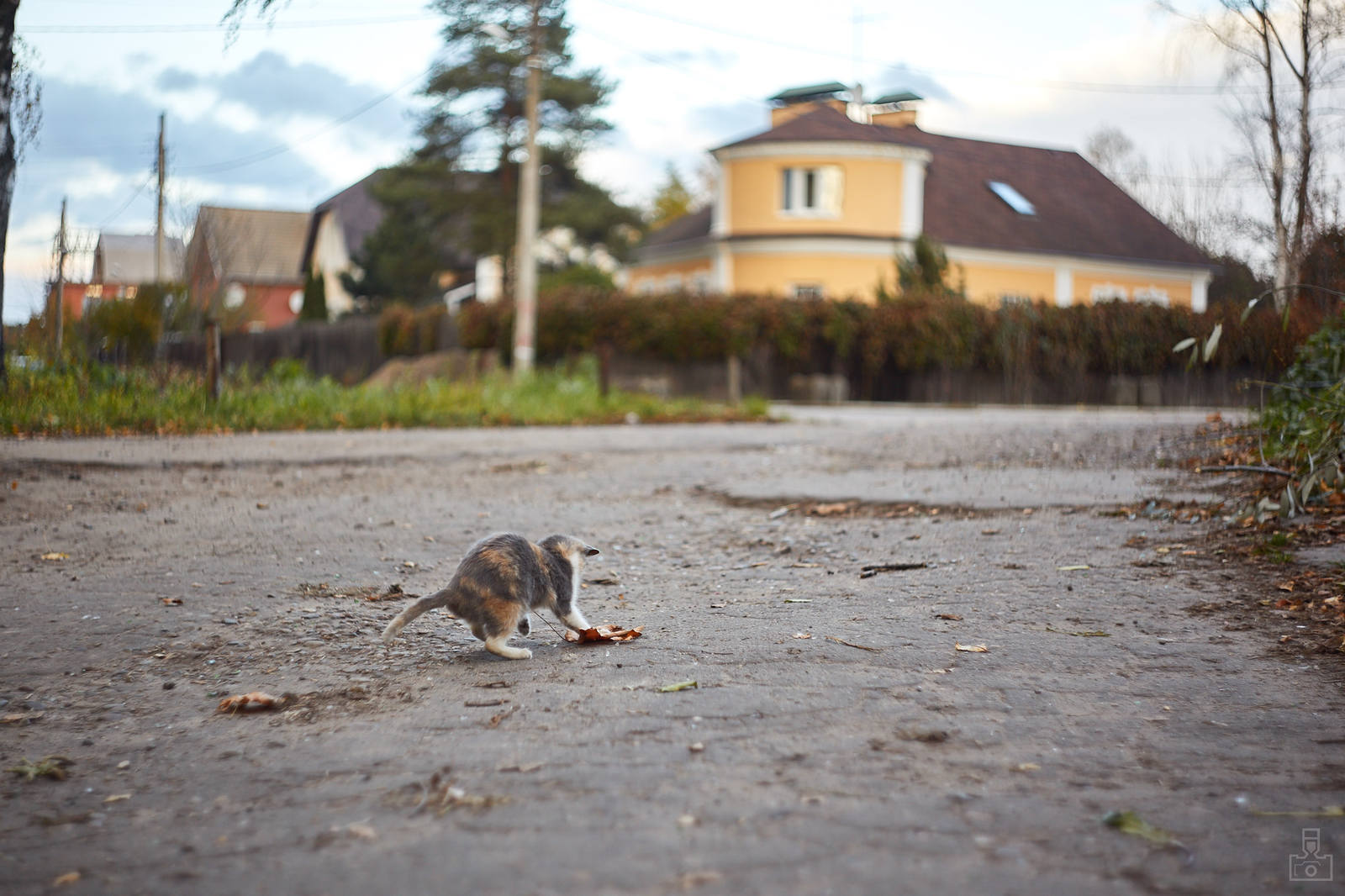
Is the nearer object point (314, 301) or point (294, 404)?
point (294, 404)

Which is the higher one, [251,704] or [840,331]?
[840,331]

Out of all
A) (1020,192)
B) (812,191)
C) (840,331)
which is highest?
(1020,192)

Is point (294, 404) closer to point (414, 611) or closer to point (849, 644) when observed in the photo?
point (414, 611)

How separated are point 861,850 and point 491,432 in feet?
39.3

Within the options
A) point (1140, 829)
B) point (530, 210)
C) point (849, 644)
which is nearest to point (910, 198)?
point (530, 210)

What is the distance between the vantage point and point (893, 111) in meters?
33.5

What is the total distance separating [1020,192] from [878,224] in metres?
7.43

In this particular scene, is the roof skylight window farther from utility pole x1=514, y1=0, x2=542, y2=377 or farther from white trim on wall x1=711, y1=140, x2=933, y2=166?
utility pole x1=514, y1=0, x2=542, y2=377

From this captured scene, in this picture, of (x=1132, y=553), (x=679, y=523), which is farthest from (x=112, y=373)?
(x=1132, y=553)

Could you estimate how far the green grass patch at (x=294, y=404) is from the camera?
974 centimetres

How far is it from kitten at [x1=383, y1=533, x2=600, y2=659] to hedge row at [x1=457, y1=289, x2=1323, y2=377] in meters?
20.5

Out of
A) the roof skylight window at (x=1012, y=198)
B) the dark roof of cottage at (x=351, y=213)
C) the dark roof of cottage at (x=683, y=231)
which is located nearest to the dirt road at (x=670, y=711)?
the dark roof of cottage at (x=683, y=231)

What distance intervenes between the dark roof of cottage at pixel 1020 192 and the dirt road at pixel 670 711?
29.4 metres

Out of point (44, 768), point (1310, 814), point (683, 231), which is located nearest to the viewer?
point (1310, 814)
